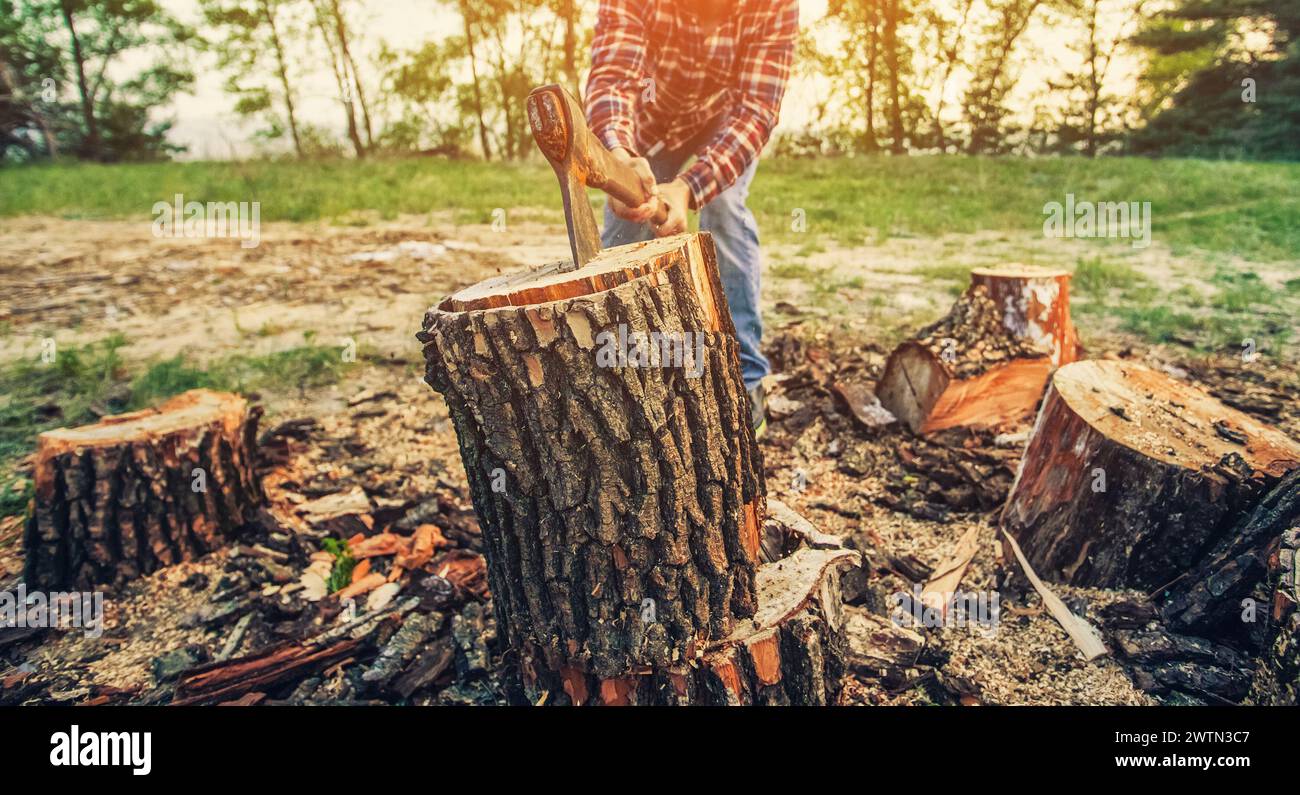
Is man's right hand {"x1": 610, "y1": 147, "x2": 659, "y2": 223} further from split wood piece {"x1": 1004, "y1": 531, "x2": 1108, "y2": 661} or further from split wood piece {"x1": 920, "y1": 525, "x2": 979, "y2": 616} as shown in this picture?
split wood piece {"x1": 1004, "y1": 531, "x2": 1108, "y2": 661}

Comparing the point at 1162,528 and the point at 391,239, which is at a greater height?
the point at 391,239

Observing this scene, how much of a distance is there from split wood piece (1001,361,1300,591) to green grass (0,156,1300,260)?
5.76 m

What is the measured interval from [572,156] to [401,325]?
4.21m

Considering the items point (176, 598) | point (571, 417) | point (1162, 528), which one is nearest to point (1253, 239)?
point (1162, 528)

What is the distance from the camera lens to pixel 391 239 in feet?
29.8

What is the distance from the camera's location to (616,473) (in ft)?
6.10

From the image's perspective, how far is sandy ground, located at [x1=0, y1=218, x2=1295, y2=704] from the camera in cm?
260

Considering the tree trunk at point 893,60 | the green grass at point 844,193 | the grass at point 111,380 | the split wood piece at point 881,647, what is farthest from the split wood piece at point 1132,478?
the tree trunk at point 893,60

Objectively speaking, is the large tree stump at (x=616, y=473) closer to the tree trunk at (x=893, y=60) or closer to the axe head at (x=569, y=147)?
the axe head at (x=569, y=147)

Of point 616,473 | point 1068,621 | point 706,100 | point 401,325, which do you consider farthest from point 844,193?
point 616,473

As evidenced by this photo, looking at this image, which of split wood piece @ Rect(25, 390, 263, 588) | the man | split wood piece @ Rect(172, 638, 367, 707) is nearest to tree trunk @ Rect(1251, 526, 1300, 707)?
the man

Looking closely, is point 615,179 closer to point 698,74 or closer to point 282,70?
point 698,74

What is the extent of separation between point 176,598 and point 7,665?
0.55 meters

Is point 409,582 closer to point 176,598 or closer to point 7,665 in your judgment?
point 176,598
